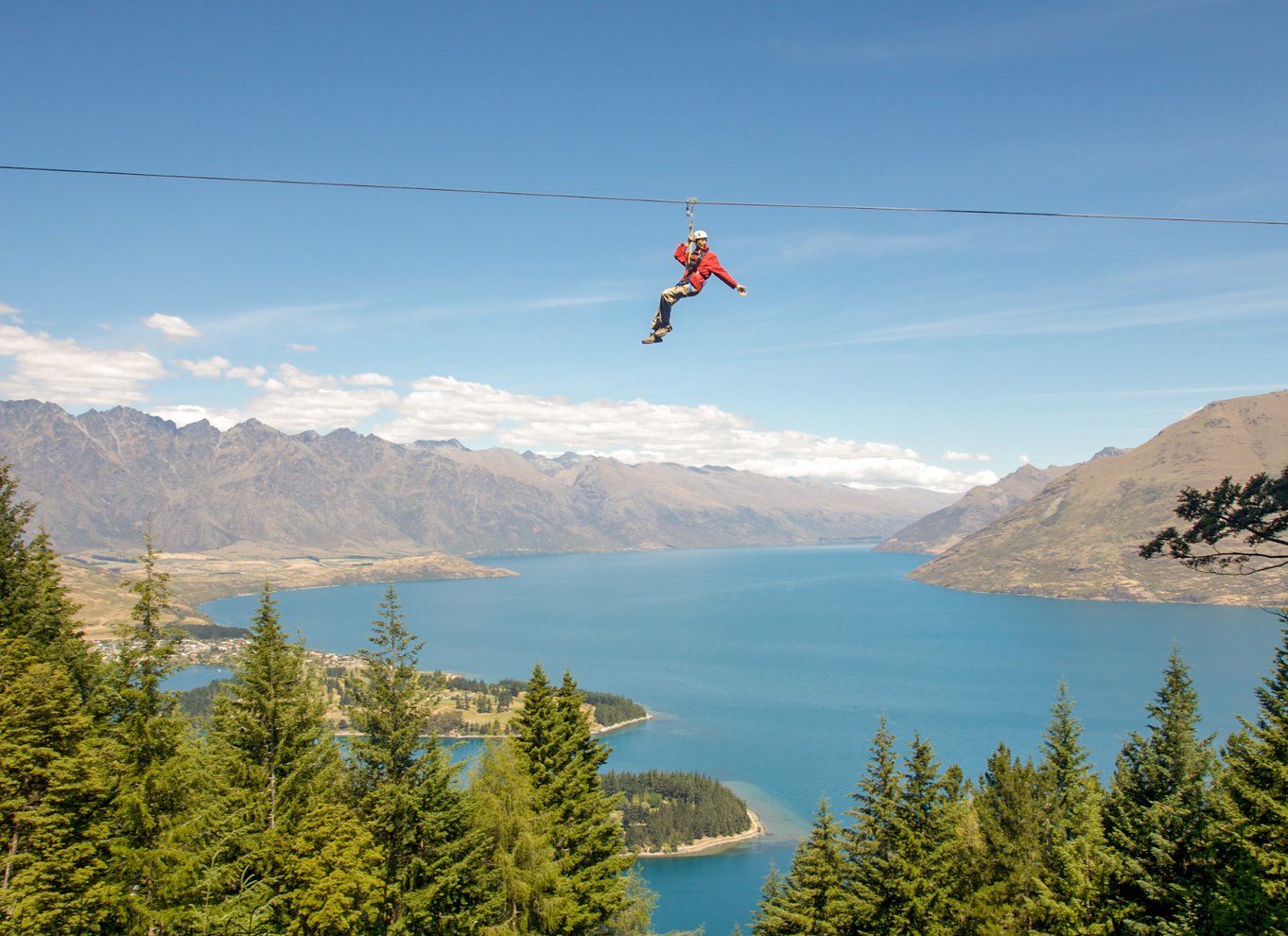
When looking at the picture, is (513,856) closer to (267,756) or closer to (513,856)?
(513,856)

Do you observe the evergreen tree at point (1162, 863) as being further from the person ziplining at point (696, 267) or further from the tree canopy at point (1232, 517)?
the person ziplining at point (696, 267)

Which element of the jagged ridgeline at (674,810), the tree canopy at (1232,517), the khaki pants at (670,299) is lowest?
the jagged ridgeline at (674,810)

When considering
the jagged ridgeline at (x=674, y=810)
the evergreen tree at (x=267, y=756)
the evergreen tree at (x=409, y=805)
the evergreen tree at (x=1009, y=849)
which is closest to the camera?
the evergreen tree at (x=267, y=756)

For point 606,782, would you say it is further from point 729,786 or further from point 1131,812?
point 1131,812

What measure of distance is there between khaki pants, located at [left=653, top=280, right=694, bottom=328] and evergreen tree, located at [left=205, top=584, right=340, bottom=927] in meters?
11.9

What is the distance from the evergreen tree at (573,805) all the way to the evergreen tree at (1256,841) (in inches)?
553

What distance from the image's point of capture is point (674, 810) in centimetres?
9525

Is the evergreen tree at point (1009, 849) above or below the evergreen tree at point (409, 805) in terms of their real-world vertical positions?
below

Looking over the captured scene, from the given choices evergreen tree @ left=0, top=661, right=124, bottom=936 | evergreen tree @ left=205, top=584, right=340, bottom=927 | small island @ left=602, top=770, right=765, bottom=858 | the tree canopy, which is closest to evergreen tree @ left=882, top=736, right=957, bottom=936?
the tree canopy

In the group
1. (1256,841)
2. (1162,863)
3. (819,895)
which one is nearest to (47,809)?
(819,895)

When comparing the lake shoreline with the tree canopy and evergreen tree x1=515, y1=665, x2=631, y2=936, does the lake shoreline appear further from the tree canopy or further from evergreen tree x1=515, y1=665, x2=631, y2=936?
the tree canopy

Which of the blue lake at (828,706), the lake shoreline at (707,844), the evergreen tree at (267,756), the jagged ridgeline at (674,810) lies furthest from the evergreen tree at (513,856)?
the lake shoreline at (707,844)

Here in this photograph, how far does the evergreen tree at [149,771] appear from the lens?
15.7 metres

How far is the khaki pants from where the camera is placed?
52.4 ft
